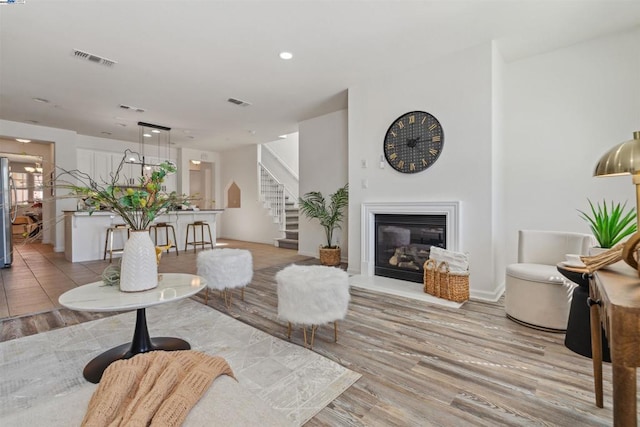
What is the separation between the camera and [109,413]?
2.57 feet

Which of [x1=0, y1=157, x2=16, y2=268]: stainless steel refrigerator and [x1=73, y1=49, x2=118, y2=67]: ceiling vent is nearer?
[x1=73, y1=49, x2=118, y2=67]: ceiling vent

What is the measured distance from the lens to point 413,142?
3.88 meters

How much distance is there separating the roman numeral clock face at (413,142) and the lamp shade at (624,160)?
2169 mm

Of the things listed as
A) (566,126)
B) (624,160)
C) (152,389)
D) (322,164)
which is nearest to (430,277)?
(624,160)

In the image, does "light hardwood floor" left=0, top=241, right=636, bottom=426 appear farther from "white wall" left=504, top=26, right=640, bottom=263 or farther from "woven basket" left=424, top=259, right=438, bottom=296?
"white wall" left=504, top=26, right=640, bottom=263

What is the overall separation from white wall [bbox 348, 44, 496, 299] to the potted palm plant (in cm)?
99

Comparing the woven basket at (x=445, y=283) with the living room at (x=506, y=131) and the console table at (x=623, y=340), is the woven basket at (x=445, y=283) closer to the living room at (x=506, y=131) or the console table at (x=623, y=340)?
the living room at (x=506, y=131)

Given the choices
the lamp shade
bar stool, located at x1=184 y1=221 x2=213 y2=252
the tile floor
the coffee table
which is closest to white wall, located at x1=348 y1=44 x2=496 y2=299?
the lamp shade

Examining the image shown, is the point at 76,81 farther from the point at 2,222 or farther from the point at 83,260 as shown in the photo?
the point at 83,260

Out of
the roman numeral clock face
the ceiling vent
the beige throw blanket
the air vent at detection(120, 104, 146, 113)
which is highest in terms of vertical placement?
the air vent at detection(120, 104, 146, 113)

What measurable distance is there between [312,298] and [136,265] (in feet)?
4.06

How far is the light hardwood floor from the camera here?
152 centimetres

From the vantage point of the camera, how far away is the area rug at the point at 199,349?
1659 mm

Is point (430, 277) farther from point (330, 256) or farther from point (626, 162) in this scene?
point (626, 162)
